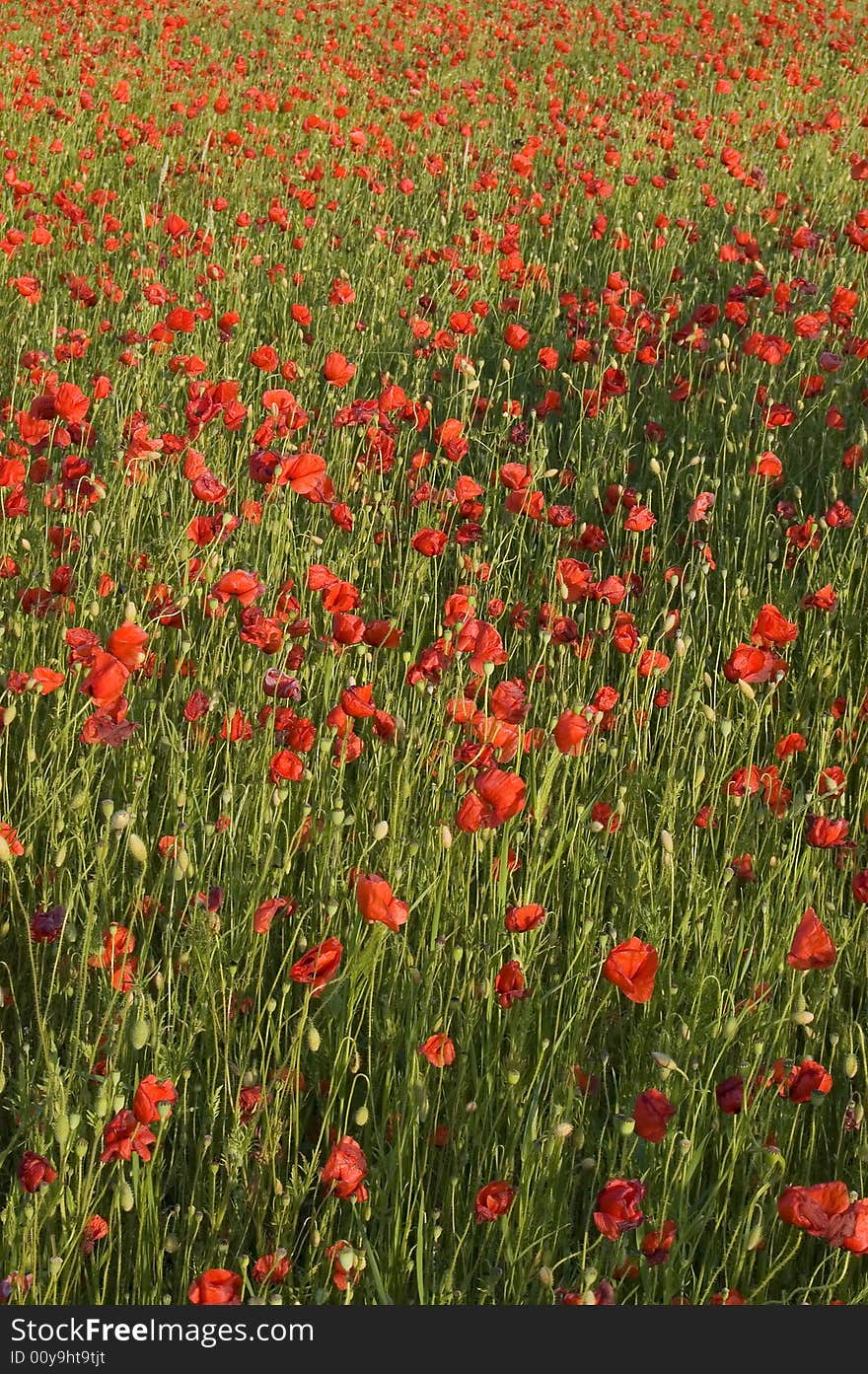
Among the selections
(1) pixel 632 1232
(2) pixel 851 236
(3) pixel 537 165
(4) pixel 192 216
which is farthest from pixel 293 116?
(1) pixel 632 1232

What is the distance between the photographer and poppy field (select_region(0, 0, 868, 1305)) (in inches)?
70.4

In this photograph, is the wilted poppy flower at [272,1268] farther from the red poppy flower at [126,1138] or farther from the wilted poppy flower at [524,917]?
the wilted poppy flower at [524,917]

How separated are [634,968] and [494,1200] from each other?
36 centimetres

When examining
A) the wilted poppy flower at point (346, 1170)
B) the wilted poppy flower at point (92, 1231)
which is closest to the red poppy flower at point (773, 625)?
the wilted poppy flower at point (346, 1170)

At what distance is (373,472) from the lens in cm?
395

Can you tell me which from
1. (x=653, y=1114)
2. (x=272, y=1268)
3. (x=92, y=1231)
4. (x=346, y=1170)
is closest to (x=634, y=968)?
(x=653, y=1114)

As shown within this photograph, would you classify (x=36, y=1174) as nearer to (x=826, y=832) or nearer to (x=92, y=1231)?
(x=92, y=1231)

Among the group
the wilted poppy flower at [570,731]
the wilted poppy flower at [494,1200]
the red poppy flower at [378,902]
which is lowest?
the wilted poppy flower at [494,1200]

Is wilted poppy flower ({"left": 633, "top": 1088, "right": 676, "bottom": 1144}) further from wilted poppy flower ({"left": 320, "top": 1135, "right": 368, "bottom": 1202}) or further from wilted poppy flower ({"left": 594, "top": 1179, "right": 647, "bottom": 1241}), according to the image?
wilted poppy flower ({"left": 320, "top": 1135, "right": 368, "bottom": 1202})

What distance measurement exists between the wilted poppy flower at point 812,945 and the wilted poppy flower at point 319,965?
26.2 inches

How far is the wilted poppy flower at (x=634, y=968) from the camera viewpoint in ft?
5.68

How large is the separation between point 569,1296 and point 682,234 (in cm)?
560

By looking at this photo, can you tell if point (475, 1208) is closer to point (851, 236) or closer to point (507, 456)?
point (507, 456)

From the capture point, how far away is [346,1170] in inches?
65.0
